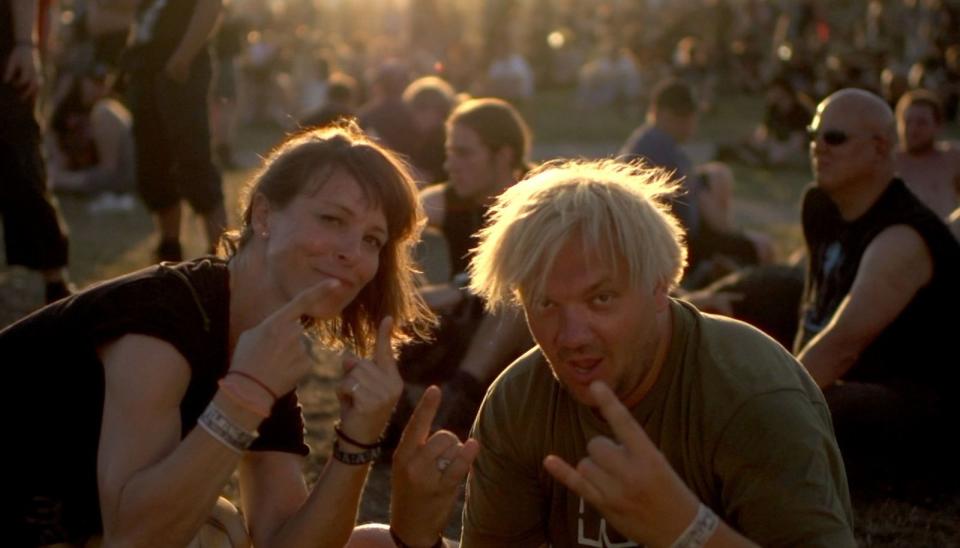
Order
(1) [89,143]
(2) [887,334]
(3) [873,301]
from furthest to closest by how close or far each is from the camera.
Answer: (1) [89,143], (2) [887,334], (3) [873,301]

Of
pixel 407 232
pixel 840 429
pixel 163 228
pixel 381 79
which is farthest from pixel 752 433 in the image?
pixel 381 79

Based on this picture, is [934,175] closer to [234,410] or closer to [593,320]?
[593,320]

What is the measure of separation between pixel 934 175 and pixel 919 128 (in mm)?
309

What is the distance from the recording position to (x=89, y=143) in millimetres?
12656

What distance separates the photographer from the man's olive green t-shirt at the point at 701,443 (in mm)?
2455

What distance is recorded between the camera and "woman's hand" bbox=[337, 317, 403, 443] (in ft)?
9.58

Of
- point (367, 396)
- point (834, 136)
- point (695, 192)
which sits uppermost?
point (834, 136)

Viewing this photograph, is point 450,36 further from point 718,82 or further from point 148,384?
point 148,384

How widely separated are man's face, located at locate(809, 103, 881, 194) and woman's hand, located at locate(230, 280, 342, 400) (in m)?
2.79

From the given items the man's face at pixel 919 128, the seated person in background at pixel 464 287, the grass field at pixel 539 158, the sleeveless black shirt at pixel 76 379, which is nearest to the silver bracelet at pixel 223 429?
the sleeveless black shirt at pixel 76 379

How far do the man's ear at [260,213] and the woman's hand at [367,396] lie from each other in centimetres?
43

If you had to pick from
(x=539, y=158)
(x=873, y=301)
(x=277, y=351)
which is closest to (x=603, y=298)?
(x=277, y=351)

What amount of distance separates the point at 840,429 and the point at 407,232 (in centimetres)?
213

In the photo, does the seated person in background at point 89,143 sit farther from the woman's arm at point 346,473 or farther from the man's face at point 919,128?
the woman's arm at point 346,473
